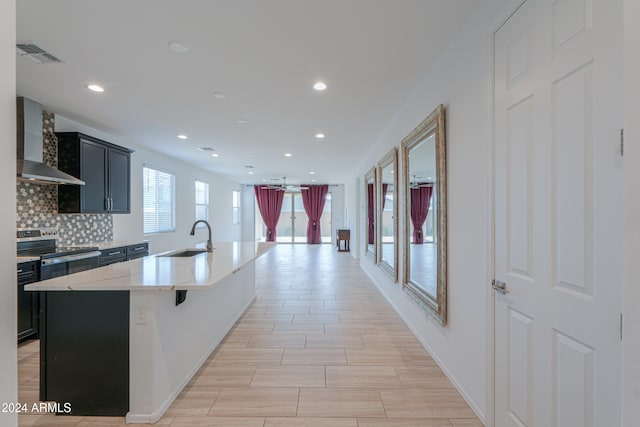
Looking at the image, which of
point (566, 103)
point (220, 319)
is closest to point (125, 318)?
point (220, 319)

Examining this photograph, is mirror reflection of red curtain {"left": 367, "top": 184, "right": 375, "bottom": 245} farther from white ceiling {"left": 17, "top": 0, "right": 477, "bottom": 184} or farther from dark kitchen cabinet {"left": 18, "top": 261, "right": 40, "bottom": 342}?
dark kitchen cabinet {"left": 18, "top": 261, "right": 40, "bottom": 342}

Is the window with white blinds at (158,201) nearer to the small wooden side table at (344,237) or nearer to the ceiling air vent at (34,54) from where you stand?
the ceiling air vent at (34,54)

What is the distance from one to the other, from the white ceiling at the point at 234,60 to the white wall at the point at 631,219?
4.20 feet

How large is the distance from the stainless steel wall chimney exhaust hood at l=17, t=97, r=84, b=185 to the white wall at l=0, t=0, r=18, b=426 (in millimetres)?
3151

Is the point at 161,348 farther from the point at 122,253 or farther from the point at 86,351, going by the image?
the point at 122,253

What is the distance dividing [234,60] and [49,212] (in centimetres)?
339

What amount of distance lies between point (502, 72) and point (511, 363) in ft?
5.33

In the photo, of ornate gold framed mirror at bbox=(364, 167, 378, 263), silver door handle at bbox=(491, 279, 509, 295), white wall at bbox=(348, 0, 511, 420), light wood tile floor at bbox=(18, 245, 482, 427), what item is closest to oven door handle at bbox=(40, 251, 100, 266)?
light wood tile floor at bbox=(18, 245, 482, 427)

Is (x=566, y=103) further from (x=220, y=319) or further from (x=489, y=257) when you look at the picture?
(x=220, y=319)

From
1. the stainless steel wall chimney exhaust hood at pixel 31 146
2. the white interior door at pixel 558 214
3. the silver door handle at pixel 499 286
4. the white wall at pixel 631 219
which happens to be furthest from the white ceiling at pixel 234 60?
the silver door handle at pixel 499 286

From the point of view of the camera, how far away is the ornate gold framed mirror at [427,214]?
232 cm

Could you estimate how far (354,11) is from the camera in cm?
181

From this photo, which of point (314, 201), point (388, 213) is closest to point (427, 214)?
point (388, 213)

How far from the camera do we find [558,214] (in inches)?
47.5
